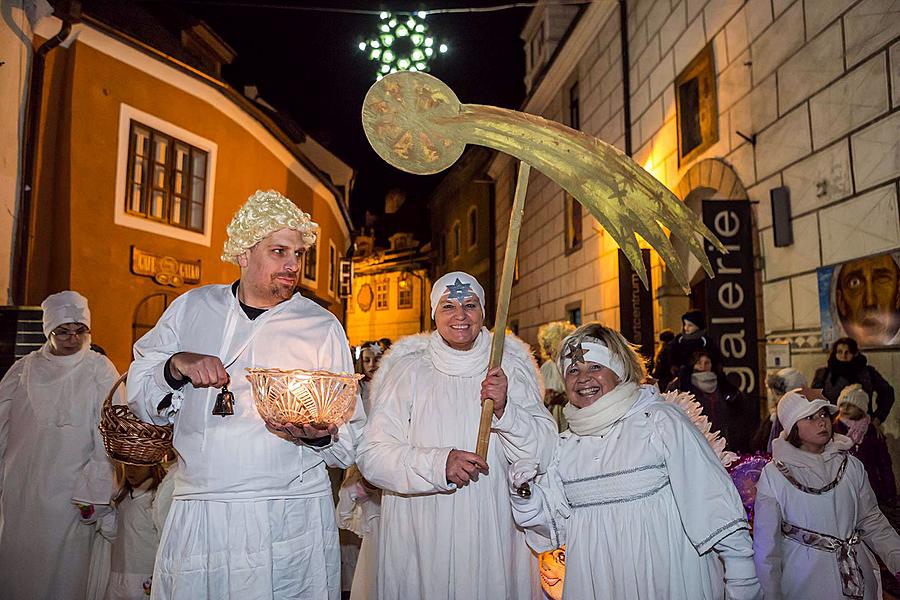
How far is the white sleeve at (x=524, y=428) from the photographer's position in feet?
10.6

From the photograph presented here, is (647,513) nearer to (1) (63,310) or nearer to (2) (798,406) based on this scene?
(2) (798,406)

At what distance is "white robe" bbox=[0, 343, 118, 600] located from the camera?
460 cm

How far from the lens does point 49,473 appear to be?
4.72 m

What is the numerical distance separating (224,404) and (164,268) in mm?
10756

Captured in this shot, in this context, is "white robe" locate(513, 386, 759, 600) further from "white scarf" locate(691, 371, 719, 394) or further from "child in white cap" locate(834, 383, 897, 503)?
"white scarf" locate(691, 371, 719, 394)

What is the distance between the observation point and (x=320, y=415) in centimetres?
256

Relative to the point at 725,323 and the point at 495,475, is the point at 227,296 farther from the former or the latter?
the point at 725,323

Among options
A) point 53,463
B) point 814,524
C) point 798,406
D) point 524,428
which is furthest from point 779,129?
point 53,463

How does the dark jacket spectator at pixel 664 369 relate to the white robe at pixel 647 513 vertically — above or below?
above

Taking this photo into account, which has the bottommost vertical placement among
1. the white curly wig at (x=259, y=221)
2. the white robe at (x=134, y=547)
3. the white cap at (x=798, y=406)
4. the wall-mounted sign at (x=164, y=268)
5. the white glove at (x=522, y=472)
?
the white robe at (x=134, y=547)

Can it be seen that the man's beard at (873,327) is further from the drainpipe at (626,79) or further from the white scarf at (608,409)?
the drainpipe at (626,79)

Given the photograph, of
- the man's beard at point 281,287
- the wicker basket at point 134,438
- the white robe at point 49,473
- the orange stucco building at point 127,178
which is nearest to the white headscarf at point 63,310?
the white robe at point 49,473

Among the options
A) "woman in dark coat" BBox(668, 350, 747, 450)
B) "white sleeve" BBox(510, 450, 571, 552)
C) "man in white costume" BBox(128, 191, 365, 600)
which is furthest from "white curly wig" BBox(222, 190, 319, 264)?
"woman in dark coat" BBox(668, 350, 747, 450)

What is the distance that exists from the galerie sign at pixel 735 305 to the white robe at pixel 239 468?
19.7 feet
